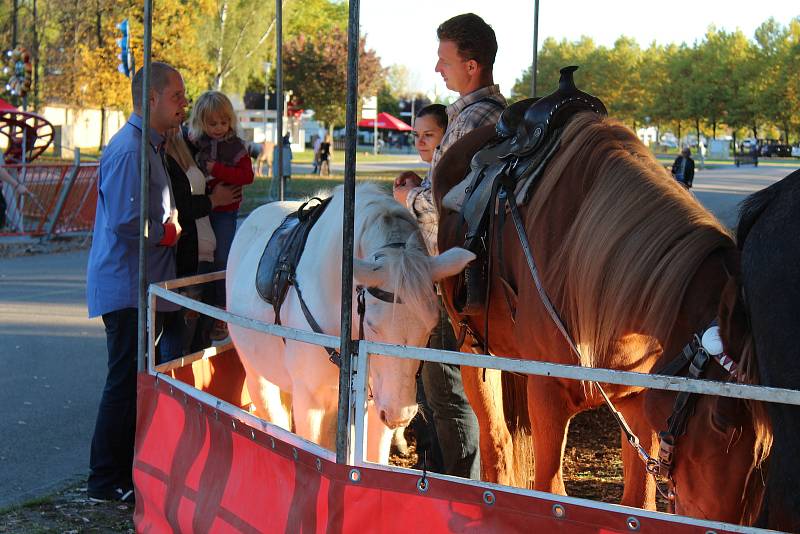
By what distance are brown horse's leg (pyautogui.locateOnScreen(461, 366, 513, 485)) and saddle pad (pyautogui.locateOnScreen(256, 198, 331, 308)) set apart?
3.42 ft

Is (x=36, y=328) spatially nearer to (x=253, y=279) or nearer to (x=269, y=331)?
(x=253, y=279)

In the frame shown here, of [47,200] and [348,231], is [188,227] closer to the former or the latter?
[348,231]

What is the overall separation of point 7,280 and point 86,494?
793cm

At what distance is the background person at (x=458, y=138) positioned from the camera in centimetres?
455

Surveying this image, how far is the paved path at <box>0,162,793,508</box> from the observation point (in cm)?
533

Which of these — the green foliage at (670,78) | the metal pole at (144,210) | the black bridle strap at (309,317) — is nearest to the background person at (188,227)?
the metal pole at (144,210)

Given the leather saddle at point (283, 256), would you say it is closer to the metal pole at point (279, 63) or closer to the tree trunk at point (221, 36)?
the metal pole at point (279, 63)

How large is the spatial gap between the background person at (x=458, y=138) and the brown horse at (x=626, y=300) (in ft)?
1.66

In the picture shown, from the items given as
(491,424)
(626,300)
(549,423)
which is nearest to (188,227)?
(491,424)

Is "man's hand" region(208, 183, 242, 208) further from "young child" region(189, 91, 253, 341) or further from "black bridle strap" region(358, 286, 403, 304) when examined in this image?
"black bridle strap" region(358, 286, 403, 304)

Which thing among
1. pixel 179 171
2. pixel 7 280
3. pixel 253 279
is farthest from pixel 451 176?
pixel 7 280

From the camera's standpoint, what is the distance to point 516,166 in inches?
149

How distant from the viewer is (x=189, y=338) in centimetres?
527

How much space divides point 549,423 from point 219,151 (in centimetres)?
275
